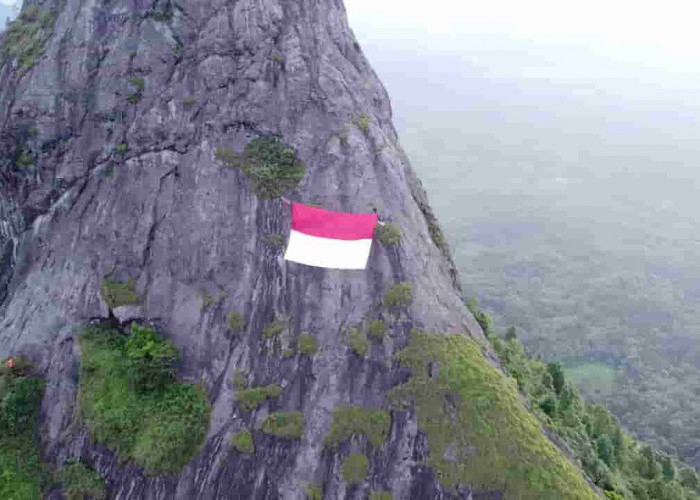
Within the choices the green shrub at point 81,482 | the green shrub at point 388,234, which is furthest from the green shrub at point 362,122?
the green shrub at point 81,482

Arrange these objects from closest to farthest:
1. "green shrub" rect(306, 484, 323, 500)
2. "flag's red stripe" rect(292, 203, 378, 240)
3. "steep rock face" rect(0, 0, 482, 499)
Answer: "green shrub" rect(306, 484, 323, 500), "steep rock face" rect(0, 0, 482, 499), "flag's red stripe" rect(292, 203, 378, 240)

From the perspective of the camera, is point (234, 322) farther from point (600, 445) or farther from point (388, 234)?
point (600, 445)

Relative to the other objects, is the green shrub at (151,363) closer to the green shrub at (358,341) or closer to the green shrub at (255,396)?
the green shrub at (255,396)

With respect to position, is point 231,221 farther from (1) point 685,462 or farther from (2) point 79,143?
(1) point 685,462

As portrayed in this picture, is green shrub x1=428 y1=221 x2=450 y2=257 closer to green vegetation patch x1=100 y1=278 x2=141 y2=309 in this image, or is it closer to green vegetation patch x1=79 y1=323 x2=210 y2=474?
green vegetation patch x1=79 y1=323 x2=210 y2=474

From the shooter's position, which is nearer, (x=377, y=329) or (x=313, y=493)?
(x=313, y=493)

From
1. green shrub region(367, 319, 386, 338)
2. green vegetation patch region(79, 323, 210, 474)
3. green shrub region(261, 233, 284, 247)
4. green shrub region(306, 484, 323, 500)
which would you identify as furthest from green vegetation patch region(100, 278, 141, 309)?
green shrub region(306, 484, 323, 500)

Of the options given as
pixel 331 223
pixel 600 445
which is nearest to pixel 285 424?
pixel 331 223
